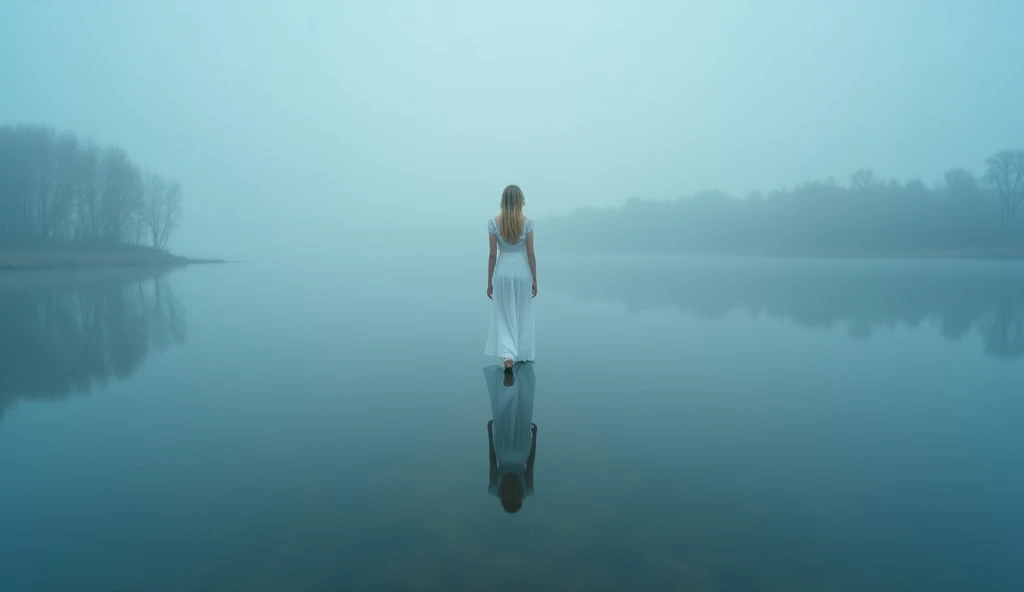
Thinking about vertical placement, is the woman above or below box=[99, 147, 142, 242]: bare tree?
below

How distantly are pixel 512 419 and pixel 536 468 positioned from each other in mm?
1007

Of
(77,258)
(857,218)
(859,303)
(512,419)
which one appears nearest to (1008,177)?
(857,218)

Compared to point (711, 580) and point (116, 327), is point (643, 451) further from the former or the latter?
point (116, 327)

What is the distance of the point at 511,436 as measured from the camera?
13.1 feet

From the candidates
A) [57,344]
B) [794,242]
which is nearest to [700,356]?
[57,344]

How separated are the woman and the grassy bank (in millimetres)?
44176

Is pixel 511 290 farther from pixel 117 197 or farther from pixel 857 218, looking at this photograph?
pixel 857 218

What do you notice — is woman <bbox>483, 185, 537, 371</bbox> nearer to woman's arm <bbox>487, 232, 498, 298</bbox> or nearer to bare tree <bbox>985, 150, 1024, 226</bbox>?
woman's arm <bbox>487, 232, 498, 298</bbox>

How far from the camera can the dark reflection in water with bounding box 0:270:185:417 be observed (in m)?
5.92

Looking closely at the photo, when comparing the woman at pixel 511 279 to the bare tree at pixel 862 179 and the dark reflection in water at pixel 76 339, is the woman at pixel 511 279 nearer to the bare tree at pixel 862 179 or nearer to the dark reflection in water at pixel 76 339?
the dark reflection in water at pixel 76 339

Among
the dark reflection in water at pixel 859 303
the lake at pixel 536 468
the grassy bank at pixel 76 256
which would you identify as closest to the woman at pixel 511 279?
the lake at pixel 536 468

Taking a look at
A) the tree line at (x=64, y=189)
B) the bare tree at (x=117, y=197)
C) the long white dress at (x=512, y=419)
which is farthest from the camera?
the bare tree at (x=117, y=197)

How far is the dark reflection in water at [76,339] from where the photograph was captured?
19.4ft

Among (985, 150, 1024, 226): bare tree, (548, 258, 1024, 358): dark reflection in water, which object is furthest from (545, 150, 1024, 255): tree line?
Answer: (548, 258, 1024, 358): dark reflection in water
